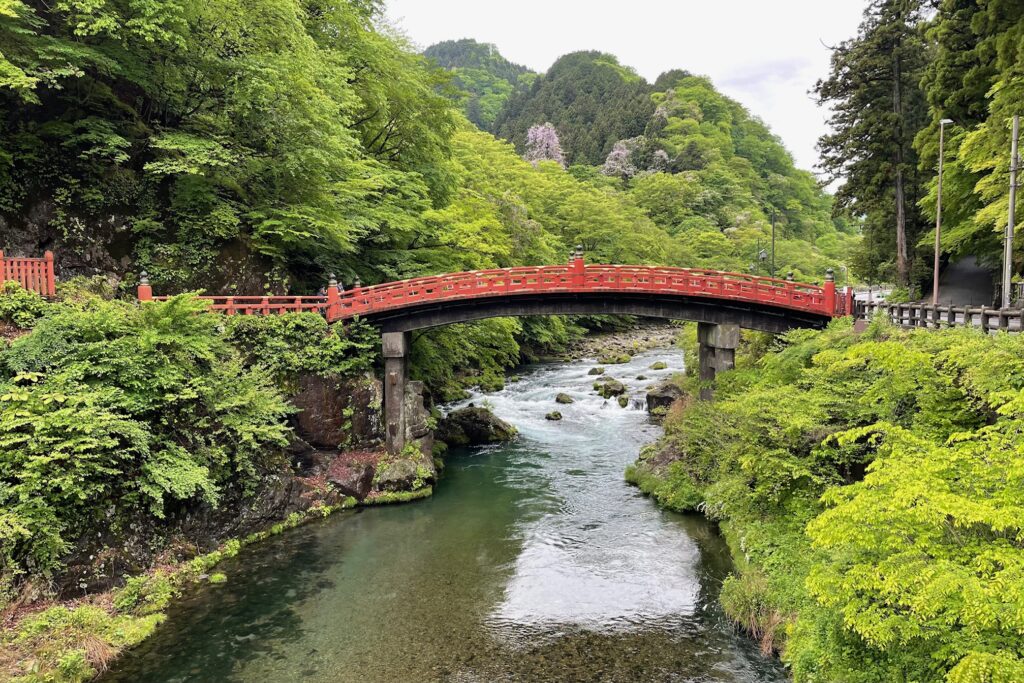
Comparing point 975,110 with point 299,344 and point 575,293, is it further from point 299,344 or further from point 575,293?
point 299,344

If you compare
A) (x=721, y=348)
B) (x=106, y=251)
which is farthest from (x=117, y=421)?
(x=721, y=348)

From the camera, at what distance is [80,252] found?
765 inches

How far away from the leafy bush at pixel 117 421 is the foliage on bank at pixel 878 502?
12.6 metres

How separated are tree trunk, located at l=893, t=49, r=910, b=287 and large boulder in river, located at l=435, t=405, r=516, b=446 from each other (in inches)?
712

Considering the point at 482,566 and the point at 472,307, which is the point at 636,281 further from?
the point at 482,566

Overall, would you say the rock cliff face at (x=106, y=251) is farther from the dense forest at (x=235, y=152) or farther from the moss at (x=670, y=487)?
the moss at (x=670, y=487)

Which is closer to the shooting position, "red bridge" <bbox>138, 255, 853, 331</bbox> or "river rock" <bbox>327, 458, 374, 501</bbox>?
"river rock" <bbox>327, 458, 374, 501</bbox>

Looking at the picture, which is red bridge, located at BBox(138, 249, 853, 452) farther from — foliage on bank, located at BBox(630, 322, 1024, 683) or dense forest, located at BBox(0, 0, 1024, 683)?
foliage on bank, located at BBox(630, 322, 1024, 683)

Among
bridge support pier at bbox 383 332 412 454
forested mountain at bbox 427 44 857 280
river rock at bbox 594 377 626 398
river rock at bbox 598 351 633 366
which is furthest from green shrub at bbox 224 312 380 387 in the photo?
forested mountain at bbox 427 44 857 280

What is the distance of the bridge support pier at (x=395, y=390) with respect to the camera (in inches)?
854

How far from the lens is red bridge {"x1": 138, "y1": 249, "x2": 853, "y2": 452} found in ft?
71.2

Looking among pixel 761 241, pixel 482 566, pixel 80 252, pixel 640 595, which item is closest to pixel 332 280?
pixel 80 252

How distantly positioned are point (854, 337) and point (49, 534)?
20.2 metres

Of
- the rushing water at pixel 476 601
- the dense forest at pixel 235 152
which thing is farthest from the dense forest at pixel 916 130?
the dense forest at pixel 235 152
